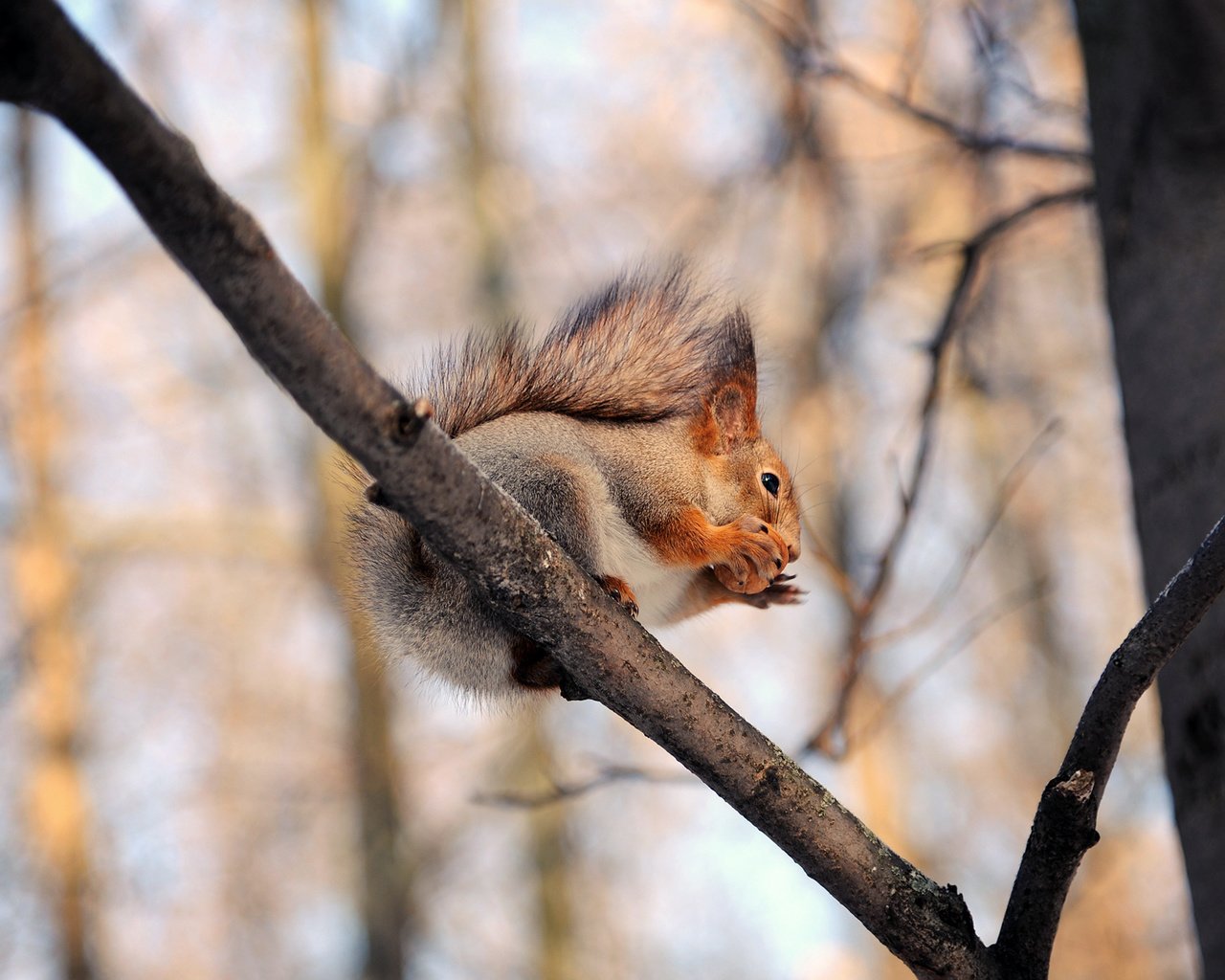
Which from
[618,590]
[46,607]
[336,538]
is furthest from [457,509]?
[46,607]

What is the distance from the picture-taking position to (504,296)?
665cm

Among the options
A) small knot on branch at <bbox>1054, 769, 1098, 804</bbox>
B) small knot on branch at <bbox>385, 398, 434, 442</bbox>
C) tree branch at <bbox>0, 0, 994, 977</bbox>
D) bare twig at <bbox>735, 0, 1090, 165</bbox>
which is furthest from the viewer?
bare twig at <bbox>735, 0, 1090, 165</bbox>

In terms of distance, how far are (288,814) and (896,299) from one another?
4.67 meters

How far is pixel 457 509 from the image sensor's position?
118 cm

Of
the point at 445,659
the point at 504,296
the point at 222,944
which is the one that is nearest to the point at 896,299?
the point at 504,296

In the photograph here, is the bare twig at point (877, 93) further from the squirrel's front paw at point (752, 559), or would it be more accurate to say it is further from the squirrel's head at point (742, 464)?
the squirrel's front paw at point (752, 559)

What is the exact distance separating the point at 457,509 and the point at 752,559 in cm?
88

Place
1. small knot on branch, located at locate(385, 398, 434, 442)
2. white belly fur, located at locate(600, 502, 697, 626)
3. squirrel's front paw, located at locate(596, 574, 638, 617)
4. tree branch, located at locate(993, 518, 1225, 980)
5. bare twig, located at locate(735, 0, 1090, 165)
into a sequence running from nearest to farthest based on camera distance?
small knot on branch, located at locate(385, 398, 434, 442), tree branch, located at locate(993, 518, 1225, 980), squirrel's front paw, located at locate(596, 574, 638, 617), white belly fur, located at locate(600, 502, 697, 626), bare twig, located at locate(735, 0, 1090, 165)

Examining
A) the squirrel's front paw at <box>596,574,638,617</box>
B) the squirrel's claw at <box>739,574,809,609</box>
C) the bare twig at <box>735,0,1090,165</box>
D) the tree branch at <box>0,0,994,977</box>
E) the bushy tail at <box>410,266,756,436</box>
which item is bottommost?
the tree branch at <box>0,0,994,977</box>

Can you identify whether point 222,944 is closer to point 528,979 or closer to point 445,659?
point 528,979

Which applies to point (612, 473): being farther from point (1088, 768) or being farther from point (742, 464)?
point (1088, 768)

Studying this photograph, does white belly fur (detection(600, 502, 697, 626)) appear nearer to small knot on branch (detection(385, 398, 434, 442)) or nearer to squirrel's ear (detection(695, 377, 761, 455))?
squirrel's ear (detection(695, 377, 761, 455))

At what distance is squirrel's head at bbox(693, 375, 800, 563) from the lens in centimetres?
224

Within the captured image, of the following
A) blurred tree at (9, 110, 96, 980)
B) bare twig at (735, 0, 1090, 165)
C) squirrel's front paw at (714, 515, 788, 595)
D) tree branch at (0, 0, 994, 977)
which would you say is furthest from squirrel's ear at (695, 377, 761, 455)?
blurred tree at (9, 110, 96, 980)
